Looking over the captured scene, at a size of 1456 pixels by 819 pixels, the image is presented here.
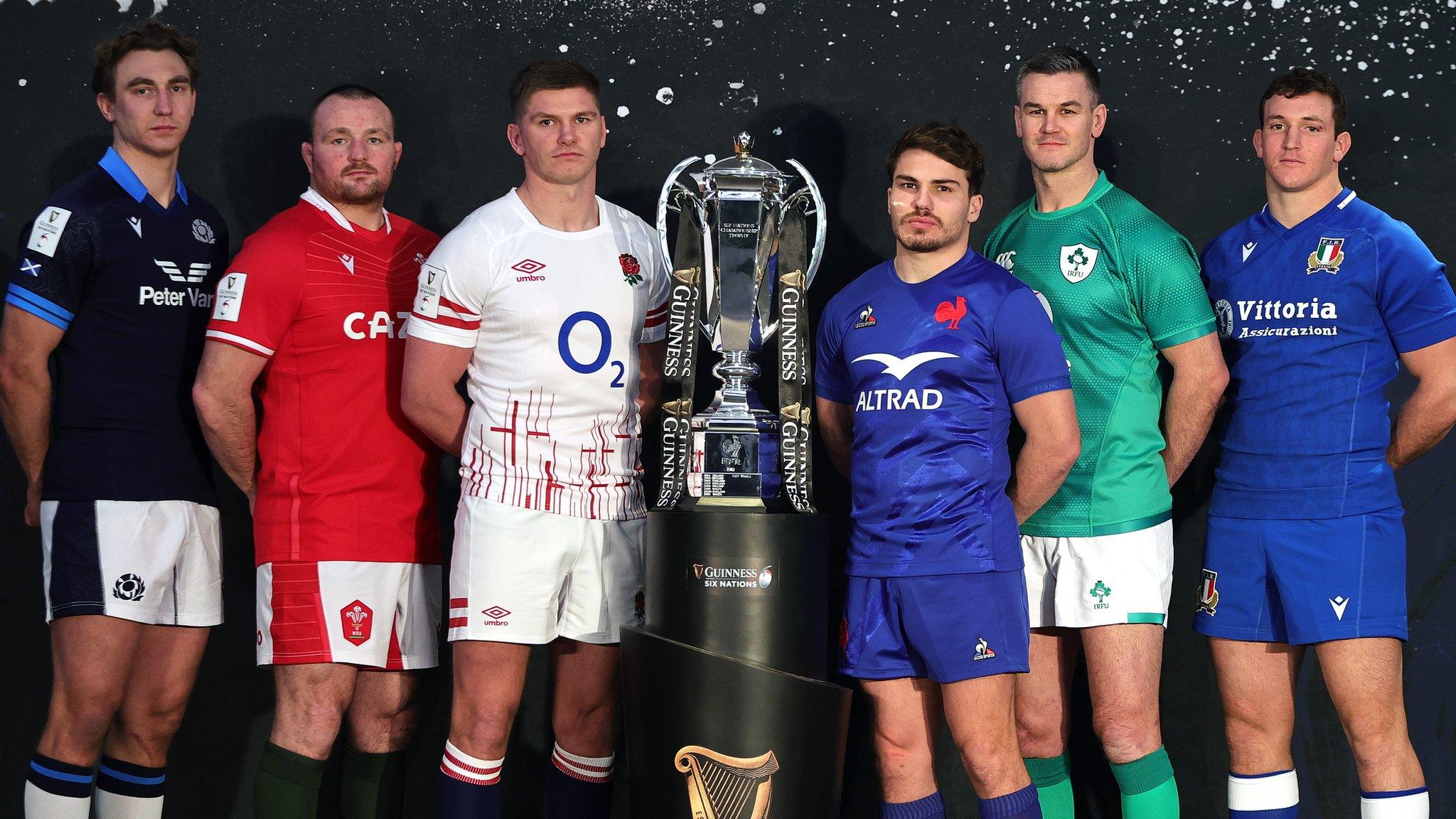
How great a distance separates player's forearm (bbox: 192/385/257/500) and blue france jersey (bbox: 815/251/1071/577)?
141 cm

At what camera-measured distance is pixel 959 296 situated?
9.11 feet

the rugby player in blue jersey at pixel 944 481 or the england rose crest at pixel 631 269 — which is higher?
the england rose crest at pixel 631 269

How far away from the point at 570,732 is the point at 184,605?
0.94 meters

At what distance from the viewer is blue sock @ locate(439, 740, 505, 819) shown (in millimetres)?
2922

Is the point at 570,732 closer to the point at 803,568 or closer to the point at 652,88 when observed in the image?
the point at 803,568

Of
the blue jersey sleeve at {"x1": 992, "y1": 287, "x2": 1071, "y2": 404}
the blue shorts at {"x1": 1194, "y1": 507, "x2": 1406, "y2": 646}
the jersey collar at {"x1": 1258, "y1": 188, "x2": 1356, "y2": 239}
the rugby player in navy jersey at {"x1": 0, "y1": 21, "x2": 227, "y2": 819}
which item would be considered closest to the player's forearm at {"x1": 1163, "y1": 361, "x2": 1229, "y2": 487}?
the blue shorts at {"x1": 1194, "y1": 507, "x2": 1406, "y2": 646}

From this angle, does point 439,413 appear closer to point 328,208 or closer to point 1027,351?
point 328,208

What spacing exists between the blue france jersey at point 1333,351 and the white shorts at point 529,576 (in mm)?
1459

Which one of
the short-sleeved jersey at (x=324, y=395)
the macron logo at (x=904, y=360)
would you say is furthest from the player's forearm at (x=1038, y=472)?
the short-sleeved jersey at (x=324, y=395)

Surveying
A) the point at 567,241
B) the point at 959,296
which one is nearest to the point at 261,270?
the point at 567,241

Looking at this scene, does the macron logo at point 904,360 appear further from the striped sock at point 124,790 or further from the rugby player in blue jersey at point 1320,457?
the striped sock at point 124,790

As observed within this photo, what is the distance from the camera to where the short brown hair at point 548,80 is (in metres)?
3.03

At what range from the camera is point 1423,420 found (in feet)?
9.96

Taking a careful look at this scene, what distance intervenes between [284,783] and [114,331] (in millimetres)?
1106
